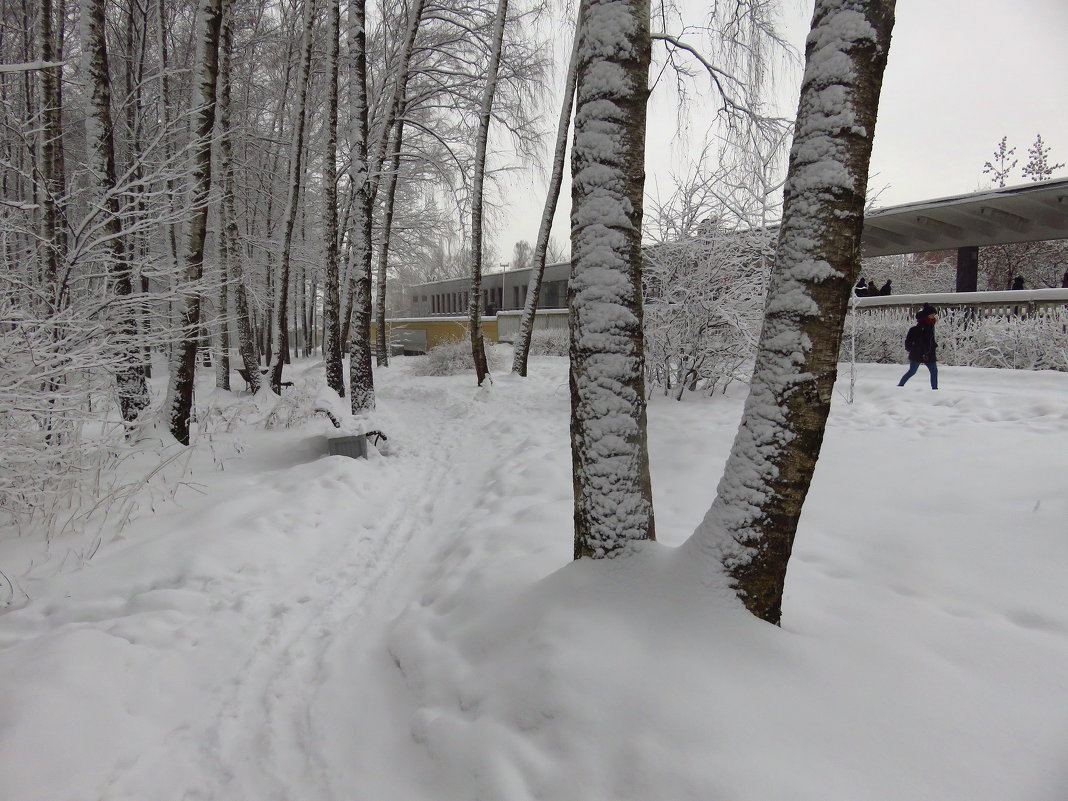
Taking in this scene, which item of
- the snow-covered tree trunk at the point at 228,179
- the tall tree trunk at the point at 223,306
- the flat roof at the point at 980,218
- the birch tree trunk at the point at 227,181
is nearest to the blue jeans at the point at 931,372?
the flat roof at the point at 980,218

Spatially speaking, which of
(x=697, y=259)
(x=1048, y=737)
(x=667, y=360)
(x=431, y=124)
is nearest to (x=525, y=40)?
(x=431, y=124)

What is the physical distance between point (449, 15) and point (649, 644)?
43.1 ft

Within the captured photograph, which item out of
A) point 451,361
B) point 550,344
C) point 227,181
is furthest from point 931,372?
point 227,181

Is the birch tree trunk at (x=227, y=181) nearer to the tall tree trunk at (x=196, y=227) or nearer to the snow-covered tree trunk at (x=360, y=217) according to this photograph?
the snow-covered tree trunk at (x=360, y=217)

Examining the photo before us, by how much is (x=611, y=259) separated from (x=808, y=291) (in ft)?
2.59

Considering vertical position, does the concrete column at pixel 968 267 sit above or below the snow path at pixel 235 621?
above

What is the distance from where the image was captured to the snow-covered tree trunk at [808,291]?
1.90 meters

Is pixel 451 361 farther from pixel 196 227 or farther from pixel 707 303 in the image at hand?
pixel 196 227

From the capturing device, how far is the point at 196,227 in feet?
19.6

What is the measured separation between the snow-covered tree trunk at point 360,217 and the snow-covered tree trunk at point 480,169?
309 centimetres

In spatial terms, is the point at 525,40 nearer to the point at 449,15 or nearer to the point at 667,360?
the point at 449,15

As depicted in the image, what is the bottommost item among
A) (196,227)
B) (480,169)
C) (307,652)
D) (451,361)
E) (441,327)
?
(307,652)

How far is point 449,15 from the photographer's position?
11398mm

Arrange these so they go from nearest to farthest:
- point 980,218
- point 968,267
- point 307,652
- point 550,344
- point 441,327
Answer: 1. point 307,652
2. point 980,218
3. point 968,267
4. point 550,344
5. point 441,327
